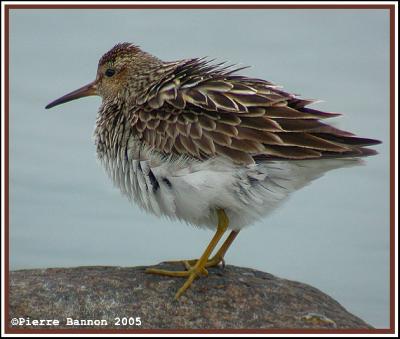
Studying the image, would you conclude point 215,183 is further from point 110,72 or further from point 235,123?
point 110,72

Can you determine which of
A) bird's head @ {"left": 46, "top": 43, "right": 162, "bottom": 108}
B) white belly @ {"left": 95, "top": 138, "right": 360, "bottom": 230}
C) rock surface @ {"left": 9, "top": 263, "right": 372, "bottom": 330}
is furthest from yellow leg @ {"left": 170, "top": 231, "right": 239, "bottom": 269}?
bird's head @ {"left": 46, "top": 43, "right": 162, "bottom": 108}

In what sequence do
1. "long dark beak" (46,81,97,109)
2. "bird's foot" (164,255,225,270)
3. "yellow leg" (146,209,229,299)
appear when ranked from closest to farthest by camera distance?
"yellow leg" (146,209,229,299) < "bird's foot" (164,255,225,270) < "long dark beak" (46,81,97,109)

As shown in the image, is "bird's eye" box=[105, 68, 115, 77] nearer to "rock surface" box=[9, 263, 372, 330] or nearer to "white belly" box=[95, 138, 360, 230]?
"white belly" box=[95, 138, 360, 230]

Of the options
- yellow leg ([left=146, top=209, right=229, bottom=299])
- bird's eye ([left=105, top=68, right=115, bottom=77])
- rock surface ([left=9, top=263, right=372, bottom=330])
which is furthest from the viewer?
bird's eye ([left=105, top=68, right=115, bottom=77])

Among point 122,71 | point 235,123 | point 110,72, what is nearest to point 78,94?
point 110,72

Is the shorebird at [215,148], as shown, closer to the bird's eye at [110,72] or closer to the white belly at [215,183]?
the white belly at [215,183]

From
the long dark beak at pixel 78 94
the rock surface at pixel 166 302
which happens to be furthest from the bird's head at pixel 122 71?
the rock surface at pixel 166 302
